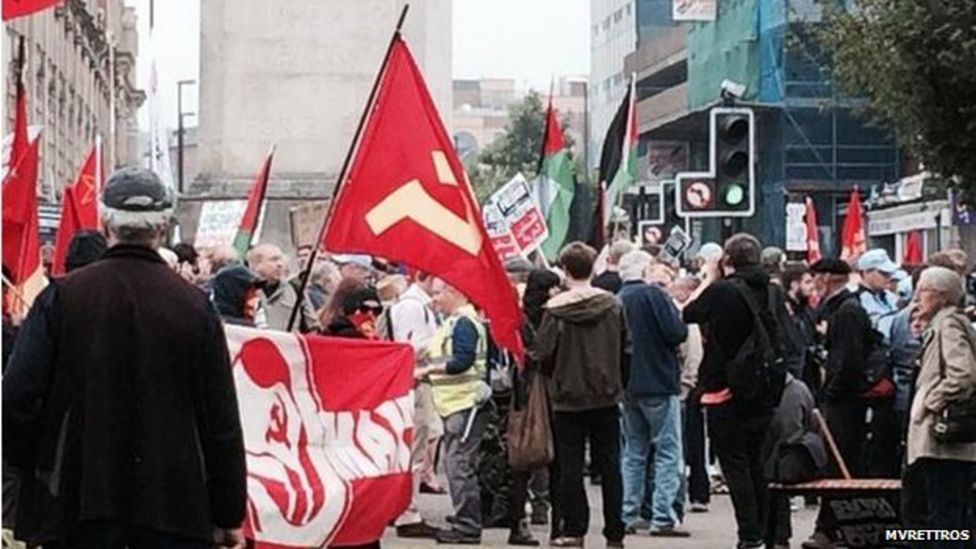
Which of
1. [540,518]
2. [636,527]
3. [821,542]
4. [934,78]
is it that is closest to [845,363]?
[821,542]

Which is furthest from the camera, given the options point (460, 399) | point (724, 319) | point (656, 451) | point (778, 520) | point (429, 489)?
point (429, 489)

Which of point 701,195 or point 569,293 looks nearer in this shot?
point 569,293

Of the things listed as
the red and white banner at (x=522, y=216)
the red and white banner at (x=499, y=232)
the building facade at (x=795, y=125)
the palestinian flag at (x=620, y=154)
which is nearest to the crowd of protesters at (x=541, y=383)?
the red and white banner at (x=499, y=232)

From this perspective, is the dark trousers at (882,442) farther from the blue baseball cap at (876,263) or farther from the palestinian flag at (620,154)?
the palestinian flag at (620,154)

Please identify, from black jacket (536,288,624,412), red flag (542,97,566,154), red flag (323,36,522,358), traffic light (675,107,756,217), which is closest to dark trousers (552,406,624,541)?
black jacket (536,288,624,412)

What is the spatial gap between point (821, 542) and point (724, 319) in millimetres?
1428

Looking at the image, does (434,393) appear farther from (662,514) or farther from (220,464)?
(220,464)

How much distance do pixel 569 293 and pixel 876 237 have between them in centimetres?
4478

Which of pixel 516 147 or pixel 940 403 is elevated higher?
pixel 516 147

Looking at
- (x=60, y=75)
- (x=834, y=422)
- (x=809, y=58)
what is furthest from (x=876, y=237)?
→ (x=834, y=422)

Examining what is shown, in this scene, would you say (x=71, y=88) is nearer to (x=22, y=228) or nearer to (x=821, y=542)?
(x=821, y=542)

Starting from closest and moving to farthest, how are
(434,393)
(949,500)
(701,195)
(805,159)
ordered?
(949,500)
(434,393)
(701,195)
(805,159)

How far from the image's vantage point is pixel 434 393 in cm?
1430

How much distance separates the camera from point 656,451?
1455cm
